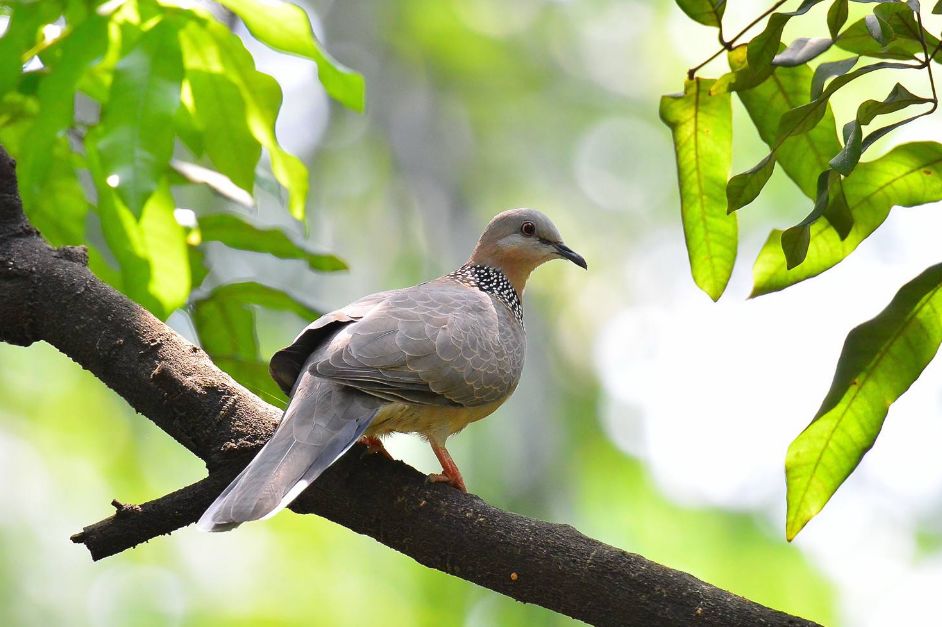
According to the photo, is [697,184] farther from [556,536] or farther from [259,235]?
[259,235]

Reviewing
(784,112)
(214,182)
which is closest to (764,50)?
(784,112)

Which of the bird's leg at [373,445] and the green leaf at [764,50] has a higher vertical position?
the green leaf at [764,50]

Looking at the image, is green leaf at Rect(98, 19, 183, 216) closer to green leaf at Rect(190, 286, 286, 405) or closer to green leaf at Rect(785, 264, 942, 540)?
green leaf at Rect(190, 286, 286, 405)

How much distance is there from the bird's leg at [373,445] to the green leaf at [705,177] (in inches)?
39.2

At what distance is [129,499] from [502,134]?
5.28m

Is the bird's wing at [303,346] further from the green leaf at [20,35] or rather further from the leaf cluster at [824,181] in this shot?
the leaf cluster at [824,181]

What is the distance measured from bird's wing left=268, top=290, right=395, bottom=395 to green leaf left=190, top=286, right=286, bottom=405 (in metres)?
0.07

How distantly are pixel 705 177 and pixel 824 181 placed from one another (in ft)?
2.22

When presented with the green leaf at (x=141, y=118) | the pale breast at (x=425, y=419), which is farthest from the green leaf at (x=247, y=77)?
the pale breast at (x=425, y=419)

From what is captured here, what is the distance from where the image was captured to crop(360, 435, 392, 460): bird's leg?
114 inches

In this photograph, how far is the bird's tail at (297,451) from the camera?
241 centimetres

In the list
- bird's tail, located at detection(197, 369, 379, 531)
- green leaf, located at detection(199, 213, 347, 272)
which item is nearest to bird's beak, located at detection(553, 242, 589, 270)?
green leaf, located at detection(199, 213, 347, 272)

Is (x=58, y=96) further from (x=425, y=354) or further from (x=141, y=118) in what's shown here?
(x=425, y=354)

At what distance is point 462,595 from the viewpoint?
850 centimetres
